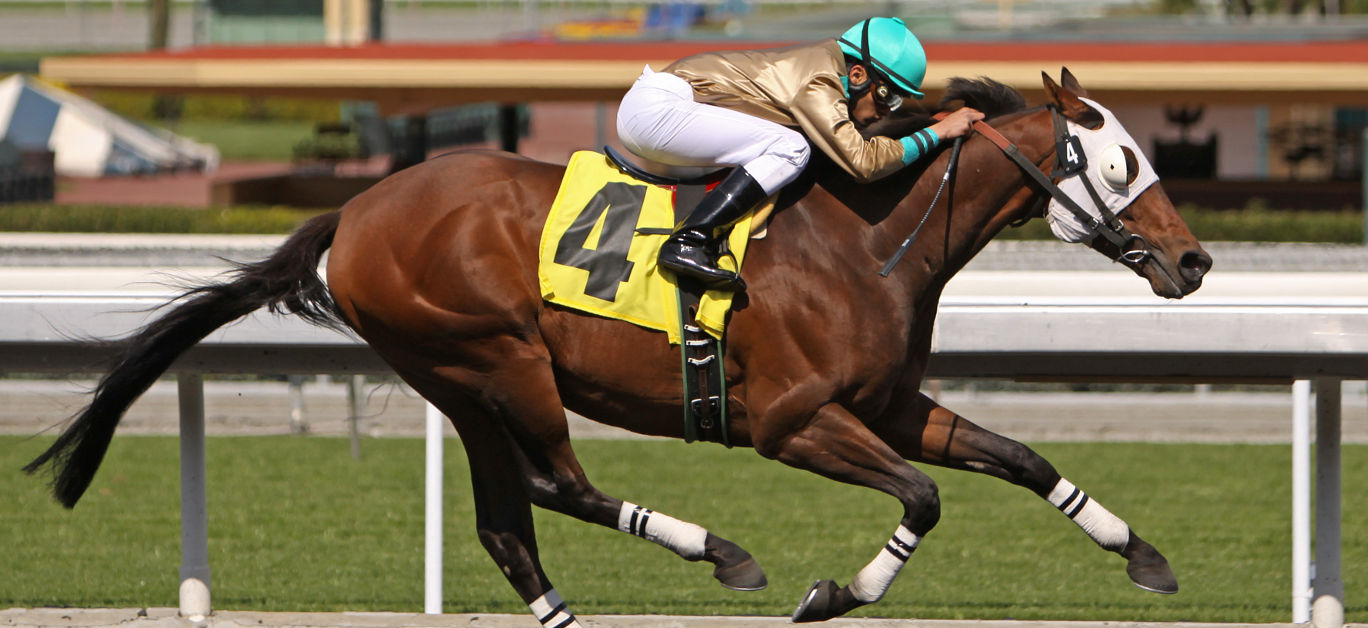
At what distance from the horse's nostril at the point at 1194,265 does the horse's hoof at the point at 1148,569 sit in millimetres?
639

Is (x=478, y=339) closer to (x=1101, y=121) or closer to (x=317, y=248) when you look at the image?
(x=317, y=248)

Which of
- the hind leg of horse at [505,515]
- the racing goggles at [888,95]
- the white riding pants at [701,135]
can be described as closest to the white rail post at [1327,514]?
the racing goggles at [888,95]

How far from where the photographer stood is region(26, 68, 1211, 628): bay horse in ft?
12.2

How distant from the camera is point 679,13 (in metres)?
40.5

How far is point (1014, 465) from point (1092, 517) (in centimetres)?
24

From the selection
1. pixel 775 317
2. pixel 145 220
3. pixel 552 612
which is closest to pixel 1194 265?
pixel 775 317

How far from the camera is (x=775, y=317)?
375 cm

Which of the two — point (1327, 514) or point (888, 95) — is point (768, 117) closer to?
point (888, 95)

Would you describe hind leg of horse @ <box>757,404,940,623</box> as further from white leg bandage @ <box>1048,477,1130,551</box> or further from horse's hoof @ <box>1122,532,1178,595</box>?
horse's hoof @ <box>1122,532,1178,595</box>

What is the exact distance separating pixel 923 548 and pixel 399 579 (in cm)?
218

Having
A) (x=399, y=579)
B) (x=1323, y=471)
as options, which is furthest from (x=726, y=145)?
(x=399, y=579)

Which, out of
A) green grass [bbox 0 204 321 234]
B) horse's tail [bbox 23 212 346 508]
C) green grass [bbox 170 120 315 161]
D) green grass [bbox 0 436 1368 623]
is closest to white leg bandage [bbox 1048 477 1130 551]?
green grass [bbox 0 436 1368 623]

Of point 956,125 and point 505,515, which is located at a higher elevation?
point 956,125

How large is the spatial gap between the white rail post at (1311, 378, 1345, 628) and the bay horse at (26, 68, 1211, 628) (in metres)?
1.21
